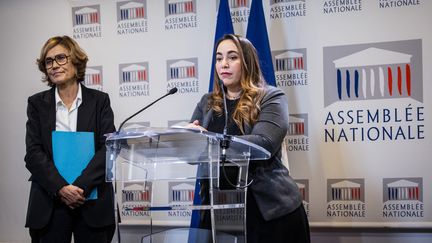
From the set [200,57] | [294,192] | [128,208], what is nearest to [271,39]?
[200,57]

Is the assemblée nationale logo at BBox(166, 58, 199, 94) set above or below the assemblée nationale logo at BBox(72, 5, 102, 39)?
below

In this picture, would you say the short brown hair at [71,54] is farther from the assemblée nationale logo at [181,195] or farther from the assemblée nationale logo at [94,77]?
the assemblée nationale logo at [181,195]

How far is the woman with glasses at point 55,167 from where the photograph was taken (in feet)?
7.54

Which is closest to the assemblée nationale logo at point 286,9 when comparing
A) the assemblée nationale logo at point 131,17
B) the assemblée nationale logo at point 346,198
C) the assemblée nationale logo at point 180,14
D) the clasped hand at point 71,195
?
the assemblée nationale logo at point 180,14

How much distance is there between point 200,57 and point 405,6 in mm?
1318

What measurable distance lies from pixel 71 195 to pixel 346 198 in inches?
64.2

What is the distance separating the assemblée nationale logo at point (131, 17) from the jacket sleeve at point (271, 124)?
5.66 feet

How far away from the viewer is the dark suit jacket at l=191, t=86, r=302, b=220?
5.89ft

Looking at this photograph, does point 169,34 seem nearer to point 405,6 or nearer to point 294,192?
point 405,6

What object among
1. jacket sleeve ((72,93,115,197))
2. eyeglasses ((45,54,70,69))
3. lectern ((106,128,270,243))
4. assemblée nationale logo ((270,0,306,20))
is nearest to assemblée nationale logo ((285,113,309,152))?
assemblée nationale logo ((270,0,306,20))

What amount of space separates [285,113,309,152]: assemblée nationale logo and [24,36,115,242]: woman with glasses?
1.16 meters

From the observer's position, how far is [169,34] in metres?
3.36

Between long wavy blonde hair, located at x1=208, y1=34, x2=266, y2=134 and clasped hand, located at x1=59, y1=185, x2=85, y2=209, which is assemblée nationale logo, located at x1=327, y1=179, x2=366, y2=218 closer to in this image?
long wavy blonde hair, located at x1=208, y1=34, x2=266, y2=134

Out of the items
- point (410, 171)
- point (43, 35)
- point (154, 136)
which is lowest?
point (410, 171)
